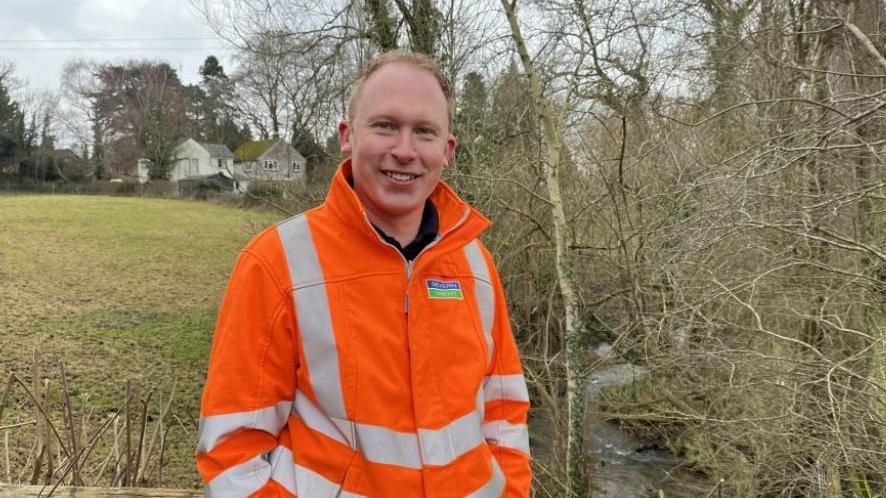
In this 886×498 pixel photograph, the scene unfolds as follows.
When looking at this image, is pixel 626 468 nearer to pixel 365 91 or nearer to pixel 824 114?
pixel 824 114

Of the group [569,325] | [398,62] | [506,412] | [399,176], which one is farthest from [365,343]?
[569,325]

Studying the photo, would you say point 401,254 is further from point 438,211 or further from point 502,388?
point 502,388

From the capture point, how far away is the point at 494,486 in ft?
5.16

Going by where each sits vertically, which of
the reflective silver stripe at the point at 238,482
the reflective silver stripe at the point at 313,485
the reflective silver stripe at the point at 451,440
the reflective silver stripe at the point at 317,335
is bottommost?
the reflective silver stripe at the point at 313,485

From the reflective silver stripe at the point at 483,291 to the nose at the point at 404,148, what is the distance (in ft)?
→ 1.23

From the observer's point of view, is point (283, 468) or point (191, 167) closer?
point (283, 468)

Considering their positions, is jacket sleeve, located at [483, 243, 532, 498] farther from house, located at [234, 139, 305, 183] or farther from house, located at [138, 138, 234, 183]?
house, located at [138, 138, 234, 183]

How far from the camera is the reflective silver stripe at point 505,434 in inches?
66.2

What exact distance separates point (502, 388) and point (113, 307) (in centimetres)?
1259

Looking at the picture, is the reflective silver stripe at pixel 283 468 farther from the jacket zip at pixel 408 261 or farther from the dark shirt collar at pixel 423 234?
the dark shirt collar at pixel 423 234

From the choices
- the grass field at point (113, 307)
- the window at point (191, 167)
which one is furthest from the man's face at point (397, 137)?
the window at point (191, 167)

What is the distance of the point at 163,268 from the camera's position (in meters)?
16.2

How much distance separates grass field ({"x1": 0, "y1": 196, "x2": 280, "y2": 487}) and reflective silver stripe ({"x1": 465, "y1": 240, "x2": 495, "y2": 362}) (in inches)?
88.6

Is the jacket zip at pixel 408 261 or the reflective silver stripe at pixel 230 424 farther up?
the jacket zip at pixel 408 261
